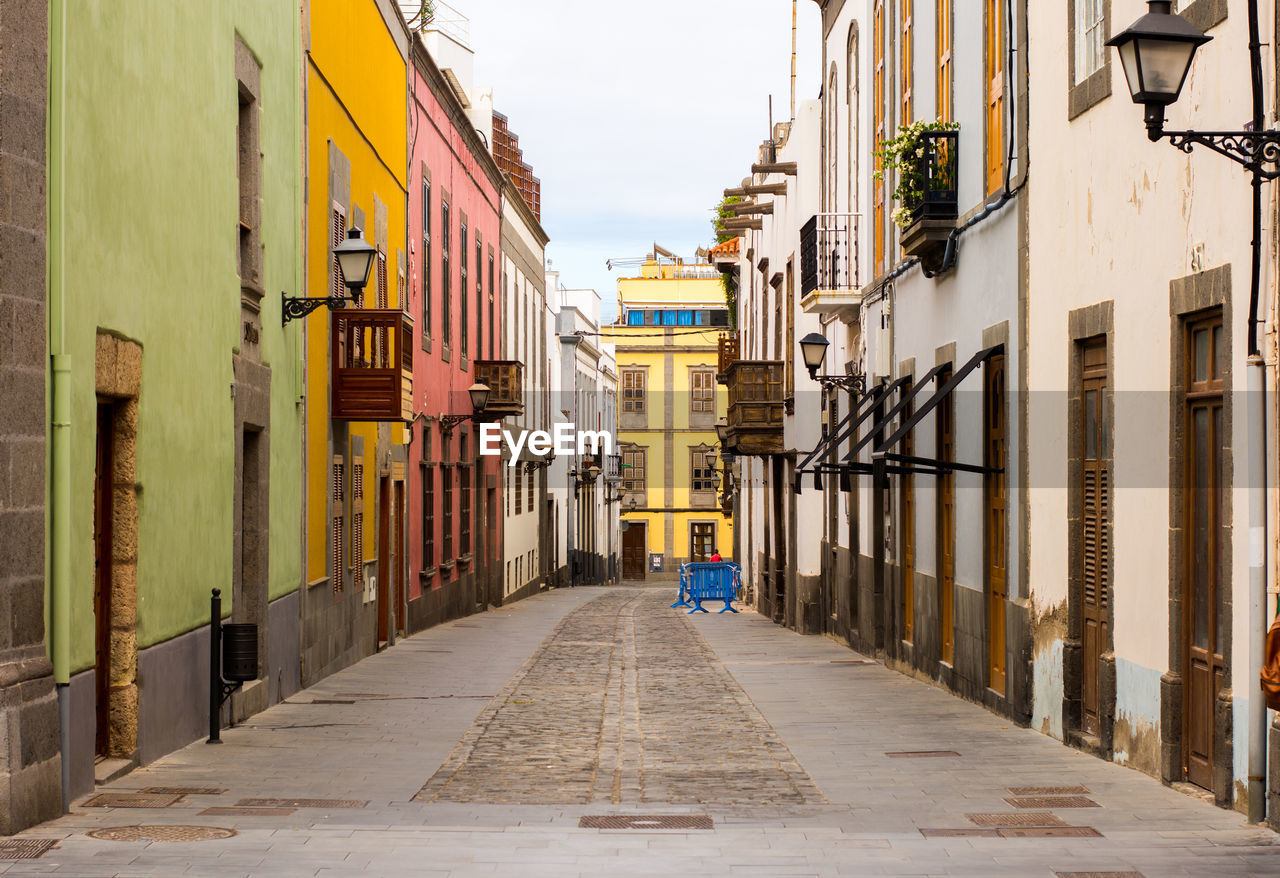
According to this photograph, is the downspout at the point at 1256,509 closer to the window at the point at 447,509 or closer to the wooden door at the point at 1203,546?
the wooden door at the point at 1203,546

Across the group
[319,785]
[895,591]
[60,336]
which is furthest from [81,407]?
[895,591]

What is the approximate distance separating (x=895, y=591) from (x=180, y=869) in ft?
41.5

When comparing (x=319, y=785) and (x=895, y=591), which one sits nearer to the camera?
(x=319, y=785)

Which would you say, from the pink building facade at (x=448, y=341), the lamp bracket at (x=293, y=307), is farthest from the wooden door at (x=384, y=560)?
the lamp bracket at (x=293, y=307)

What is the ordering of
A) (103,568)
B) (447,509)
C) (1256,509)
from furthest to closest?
(447,509)
(103,568)
(1256,509)

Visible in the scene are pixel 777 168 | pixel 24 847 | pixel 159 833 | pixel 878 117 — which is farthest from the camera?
pixel 777 168

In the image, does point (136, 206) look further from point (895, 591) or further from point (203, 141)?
point (895, 591)

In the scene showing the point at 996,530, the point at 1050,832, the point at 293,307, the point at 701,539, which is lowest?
the point at 701,539

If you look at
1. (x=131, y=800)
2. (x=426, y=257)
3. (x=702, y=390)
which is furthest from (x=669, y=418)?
(x=131, y=800)

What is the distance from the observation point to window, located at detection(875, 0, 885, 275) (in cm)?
1964

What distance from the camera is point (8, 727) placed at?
7.73 m

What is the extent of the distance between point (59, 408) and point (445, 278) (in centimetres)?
1869

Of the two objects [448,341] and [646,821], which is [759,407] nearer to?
[448,341]

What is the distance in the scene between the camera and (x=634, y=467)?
230ft
